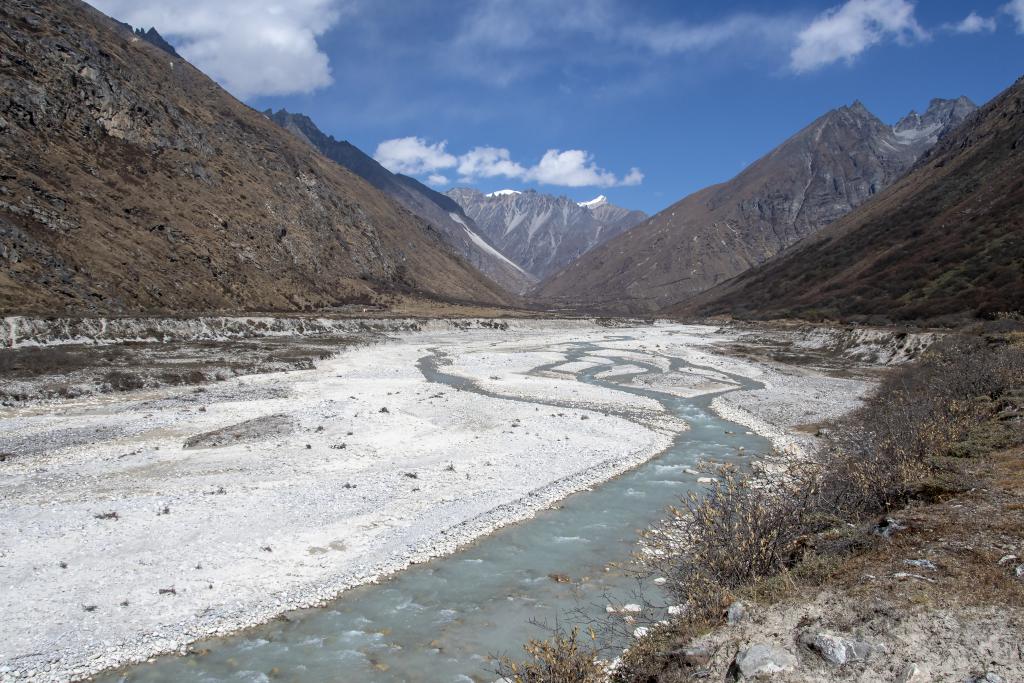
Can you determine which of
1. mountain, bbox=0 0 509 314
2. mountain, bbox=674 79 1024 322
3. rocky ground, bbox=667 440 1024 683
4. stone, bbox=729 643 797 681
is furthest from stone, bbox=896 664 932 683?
mountain, bbox=674 79 1024 322

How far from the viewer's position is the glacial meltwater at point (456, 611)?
9.19 metres

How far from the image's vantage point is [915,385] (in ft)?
84.1

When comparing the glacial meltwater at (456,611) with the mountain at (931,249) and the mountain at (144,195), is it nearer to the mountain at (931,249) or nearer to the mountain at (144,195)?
the mountain at (144,195)

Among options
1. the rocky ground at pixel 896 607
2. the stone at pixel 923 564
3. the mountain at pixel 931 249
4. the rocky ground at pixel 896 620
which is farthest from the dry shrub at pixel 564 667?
the mountain at pixel 931 249

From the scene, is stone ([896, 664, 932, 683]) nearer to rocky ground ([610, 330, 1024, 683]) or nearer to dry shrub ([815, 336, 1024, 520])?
rocky ground ([610, 330, 1024, 683])

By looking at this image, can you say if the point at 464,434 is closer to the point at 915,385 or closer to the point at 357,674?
the point at 357,674

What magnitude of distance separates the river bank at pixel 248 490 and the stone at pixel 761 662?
7935mm

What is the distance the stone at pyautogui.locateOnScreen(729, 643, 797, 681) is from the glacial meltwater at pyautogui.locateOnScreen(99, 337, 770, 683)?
13.7ft

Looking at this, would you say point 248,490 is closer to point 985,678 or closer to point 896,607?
point 896,607

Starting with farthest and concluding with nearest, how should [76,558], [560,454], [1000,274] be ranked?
[1000,274], [560,454], [76,558]

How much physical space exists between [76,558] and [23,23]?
100903 millimetres

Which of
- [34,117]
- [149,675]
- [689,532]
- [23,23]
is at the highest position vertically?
[23,23]

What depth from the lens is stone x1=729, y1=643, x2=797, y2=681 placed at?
6254mm

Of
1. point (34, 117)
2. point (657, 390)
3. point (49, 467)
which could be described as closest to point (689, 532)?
point (49, 467)
